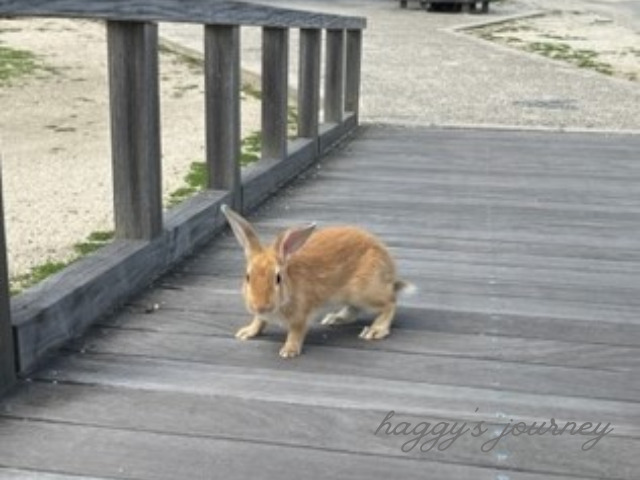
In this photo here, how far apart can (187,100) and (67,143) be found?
9.31ft

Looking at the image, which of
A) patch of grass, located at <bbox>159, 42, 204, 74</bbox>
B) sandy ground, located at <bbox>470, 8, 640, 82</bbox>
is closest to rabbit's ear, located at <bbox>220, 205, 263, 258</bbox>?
patch of grass, located at <bbox>159, 42, 204, 74</bbox>

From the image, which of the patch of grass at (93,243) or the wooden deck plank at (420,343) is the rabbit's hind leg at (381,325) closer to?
the wooden deck plank at (420,343)

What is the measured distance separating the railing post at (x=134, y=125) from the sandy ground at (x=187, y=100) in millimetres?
1127

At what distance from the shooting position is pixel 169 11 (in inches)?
144

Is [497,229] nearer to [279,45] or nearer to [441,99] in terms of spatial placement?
[279,45]

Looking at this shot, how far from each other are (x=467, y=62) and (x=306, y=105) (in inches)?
393

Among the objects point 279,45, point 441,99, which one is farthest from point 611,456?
point 441,99

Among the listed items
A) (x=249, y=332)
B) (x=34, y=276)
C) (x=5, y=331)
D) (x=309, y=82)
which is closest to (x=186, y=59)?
(x=309, y=82)

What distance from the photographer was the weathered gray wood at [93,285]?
9.29ft

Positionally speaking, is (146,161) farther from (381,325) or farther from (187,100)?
(187,100)

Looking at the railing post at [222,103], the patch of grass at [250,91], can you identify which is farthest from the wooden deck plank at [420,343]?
the patch of grass at [250,91]

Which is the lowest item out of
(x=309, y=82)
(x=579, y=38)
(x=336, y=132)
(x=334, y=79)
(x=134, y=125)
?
(x=579, y=38)

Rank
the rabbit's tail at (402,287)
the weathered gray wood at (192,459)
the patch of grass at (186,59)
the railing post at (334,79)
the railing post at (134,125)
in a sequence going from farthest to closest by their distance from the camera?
the patch of grass at (186,59), the railing post at (334,79), the railing post at (134,125), the rabbit's tail at (402,287), the weathered gray wood at (192,459)

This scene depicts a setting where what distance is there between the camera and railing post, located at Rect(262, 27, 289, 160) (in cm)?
A: 540
